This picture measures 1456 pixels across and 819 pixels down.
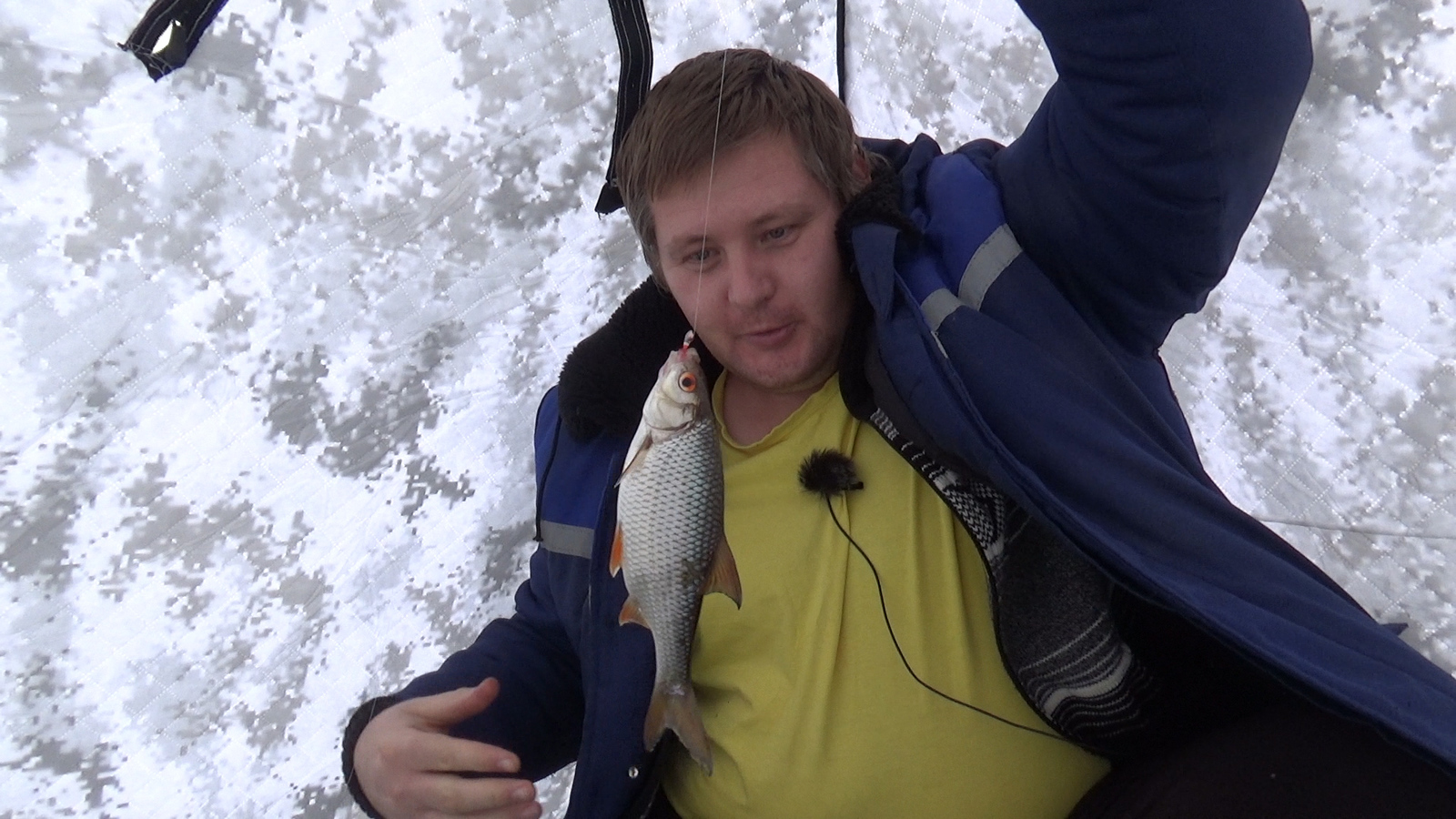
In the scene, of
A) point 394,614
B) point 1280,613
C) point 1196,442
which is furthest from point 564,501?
point 1196,442

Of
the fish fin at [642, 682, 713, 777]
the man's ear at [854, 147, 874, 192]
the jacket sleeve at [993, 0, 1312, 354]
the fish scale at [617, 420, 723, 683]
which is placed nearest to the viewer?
the jacket sleeve at [993, 0, 1312, 354]

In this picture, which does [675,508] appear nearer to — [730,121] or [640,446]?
[640,446]

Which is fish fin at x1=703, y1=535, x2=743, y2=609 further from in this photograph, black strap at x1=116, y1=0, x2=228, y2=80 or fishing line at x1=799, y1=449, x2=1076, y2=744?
black strap at x1=116, y1=0, x2=228, y2=80

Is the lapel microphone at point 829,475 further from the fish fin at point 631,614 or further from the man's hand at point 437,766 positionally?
the man's hand at point 437,766

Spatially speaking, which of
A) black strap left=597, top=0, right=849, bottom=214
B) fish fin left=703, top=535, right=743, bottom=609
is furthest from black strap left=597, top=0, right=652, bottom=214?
fish fin left=703, top=535, right=743, bottom=609

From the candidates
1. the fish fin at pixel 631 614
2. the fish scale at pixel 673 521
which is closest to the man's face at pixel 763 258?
the fish scale at pixel 673 521

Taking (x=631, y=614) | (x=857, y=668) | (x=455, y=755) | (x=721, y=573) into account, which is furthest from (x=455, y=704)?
(x=857, y=668)
